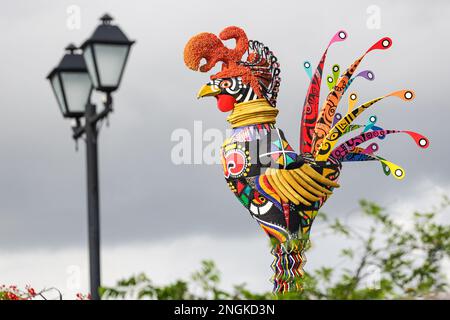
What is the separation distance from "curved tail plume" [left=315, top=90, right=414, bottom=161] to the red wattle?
4.66ft

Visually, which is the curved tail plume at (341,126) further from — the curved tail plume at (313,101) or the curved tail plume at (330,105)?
the curved tail plume at (313,101)

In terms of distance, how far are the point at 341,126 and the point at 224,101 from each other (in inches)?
68.0

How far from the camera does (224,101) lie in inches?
611

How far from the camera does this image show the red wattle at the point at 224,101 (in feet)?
50.8

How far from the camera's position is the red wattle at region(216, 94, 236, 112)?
50.8 ft

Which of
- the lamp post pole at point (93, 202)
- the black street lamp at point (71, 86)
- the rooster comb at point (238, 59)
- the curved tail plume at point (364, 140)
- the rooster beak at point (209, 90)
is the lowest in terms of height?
the lamp post pole at point (93, 202)

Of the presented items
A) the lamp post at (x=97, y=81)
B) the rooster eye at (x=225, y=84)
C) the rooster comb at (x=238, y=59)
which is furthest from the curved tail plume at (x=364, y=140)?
the lamp post at (x=97, y=81)

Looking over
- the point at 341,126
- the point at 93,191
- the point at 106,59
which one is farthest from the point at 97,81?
the point at 341,126

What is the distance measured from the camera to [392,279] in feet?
15.2

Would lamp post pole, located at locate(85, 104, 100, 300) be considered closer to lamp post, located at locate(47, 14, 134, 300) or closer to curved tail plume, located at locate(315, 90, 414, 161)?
lamp post, located at locate(47, 14, 134, 300)

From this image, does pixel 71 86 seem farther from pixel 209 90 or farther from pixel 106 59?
pixel 209 90
